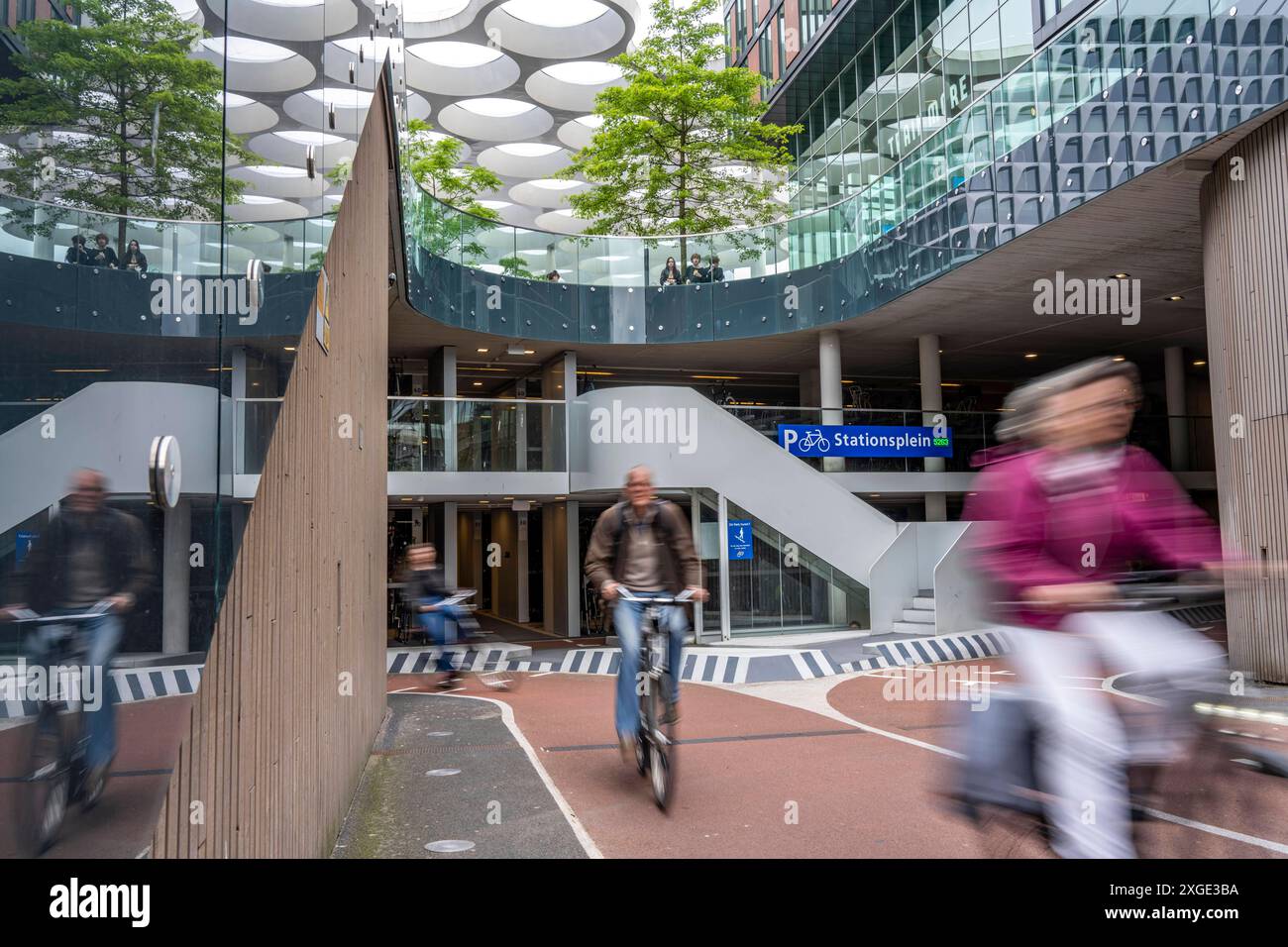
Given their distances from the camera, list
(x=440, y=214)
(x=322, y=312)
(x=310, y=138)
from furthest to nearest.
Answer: (x=440, y=214) < (x=322, y=312) < (x=310, y=138)

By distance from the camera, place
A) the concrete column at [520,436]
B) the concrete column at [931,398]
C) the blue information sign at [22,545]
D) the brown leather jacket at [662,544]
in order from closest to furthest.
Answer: the blue information sign at [22,545]
the brown leather jacket at [662,544]
the concrete column at [520,436]
the concrete column at [931,398]

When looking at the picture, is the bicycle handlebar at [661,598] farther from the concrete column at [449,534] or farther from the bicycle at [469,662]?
the concrete column at [449,534]

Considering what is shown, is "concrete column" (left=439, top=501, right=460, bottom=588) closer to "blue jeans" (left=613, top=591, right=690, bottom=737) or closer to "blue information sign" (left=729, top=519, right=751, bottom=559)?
"blue information sign" (left=729, top=519, right=751, bottom=559)

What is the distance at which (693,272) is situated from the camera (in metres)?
24.5

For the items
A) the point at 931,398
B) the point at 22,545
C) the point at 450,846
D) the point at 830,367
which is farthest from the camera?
the point at 830,367

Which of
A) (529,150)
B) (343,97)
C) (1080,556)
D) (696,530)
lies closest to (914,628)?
(696,530)

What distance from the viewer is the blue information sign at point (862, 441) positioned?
2178 centimetres

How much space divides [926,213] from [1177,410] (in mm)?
12363

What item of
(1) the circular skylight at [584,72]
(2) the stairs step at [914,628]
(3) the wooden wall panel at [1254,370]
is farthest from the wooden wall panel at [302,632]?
(1) the circular skylight at [584,72]

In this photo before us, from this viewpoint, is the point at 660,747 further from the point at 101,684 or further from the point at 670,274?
the point at 670,274

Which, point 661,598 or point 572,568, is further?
point 572,568

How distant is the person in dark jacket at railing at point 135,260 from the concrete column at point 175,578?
0.49 metres
